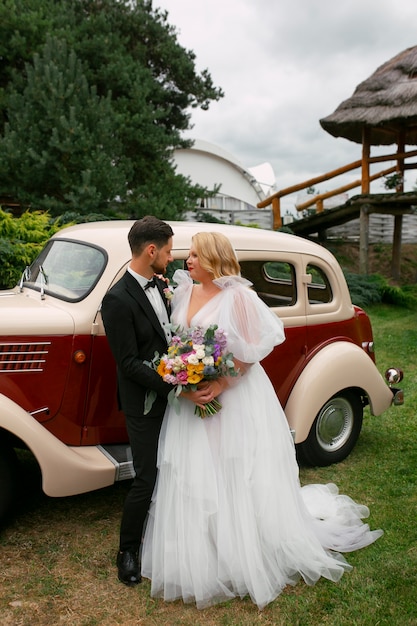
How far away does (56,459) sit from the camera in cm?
302

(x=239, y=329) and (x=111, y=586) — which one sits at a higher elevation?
(x=239, y=329)

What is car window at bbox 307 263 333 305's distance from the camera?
14.8 ft

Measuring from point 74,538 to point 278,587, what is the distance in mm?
1370

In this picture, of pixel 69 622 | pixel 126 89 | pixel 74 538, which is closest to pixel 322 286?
pixel 74 538

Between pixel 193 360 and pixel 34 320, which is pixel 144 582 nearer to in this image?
pixel 193 360

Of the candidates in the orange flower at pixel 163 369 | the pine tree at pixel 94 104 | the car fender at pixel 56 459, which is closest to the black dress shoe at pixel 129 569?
the car fender at pixel 56 459

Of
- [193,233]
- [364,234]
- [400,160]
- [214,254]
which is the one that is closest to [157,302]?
[214,254]

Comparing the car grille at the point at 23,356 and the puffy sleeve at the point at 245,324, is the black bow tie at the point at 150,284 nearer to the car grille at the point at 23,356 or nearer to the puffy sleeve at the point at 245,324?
the puffy sleeve at the point at 245,324

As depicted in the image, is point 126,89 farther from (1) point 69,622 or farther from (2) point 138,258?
(1) point 69,622

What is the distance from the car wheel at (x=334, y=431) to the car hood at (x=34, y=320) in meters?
2.19

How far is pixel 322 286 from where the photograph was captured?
455 centimetres

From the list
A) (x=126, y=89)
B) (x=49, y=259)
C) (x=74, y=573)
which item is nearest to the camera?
(x=74, y=573)

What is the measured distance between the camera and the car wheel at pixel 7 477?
3.13m

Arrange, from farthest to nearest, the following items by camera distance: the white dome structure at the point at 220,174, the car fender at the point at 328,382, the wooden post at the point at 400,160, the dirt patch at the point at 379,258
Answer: the white dome structure at the point at 220,174, the dirt patch at the point at 379,258, the wooden post at the point at 400,160, the car fender at the point at 328,382
